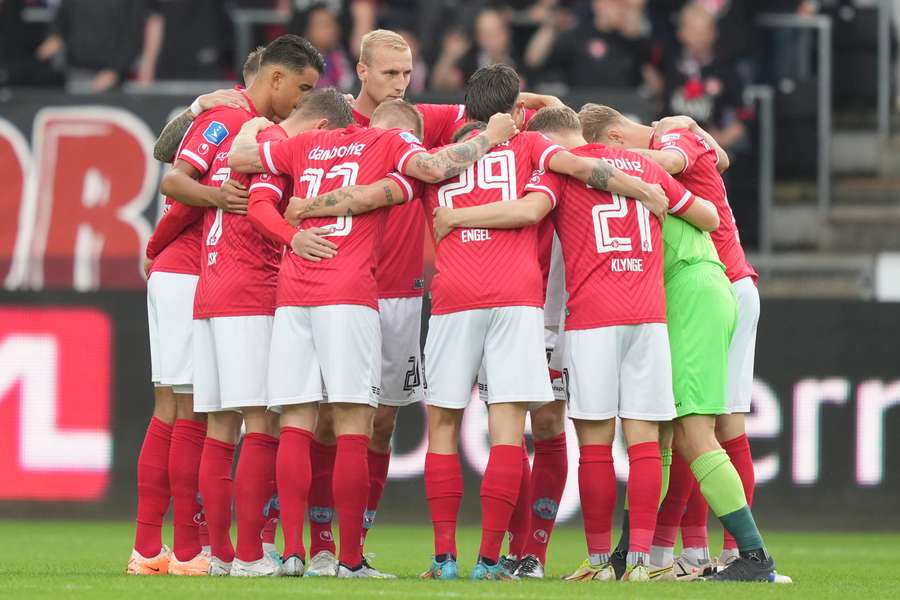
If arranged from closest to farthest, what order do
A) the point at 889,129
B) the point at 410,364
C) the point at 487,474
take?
the point at 487,474
the point at 410,364
the point at 889,129

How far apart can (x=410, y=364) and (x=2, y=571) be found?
93.9 inches

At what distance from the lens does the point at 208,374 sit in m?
8.30

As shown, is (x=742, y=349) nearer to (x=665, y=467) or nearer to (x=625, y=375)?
(x=665, y=467)

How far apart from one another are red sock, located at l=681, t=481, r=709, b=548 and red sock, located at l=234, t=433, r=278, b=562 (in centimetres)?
222

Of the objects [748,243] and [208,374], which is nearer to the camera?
[208,374]

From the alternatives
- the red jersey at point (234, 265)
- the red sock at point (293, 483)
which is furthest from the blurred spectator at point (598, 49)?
the red sock at point (293, 483)

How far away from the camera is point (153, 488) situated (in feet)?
28.2

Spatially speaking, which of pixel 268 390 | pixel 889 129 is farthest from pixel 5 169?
pixel 889 129

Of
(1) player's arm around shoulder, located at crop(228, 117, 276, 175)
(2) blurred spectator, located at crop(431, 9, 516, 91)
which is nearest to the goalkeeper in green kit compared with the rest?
(1) player's arm around shoulder, located at crop(228, 117, 276, 175)

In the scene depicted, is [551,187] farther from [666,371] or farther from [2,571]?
[2,571]

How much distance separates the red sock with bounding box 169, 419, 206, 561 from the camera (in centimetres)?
841

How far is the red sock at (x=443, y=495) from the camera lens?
789 centimetres

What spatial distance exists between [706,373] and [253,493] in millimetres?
2229

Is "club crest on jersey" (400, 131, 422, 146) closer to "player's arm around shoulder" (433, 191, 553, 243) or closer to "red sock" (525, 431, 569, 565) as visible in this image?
"player's arm around shoulder" (433, 191, 553, 243)
